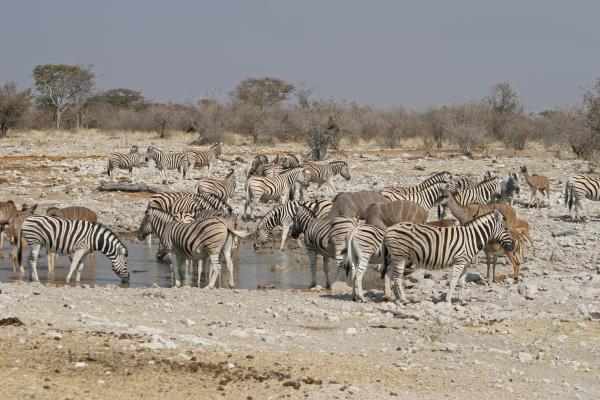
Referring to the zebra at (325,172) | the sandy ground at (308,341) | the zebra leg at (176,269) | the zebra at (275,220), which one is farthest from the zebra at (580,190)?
the zebra leg at (176,269)

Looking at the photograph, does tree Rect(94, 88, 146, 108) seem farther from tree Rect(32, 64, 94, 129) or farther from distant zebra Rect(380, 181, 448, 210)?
distant zebra Rect(380, 181, 448, 210)

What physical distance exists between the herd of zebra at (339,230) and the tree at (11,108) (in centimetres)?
3038

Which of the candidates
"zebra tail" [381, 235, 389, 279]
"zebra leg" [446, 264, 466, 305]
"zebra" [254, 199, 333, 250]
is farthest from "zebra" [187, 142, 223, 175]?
"zebra leg" [446, 264, 466, 305]

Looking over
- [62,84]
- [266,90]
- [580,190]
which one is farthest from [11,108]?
[580,190]

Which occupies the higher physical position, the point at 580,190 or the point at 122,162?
the point at 122,162

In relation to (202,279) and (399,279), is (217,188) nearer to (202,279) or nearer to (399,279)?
(202,279)

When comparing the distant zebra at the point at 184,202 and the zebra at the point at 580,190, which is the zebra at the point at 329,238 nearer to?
the distant zebra at the point at 184,202

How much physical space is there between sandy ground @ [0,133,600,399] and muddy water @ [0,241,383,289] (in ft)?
7.32

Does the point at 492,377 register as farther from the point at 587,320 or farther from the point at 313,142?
the point at 313,142

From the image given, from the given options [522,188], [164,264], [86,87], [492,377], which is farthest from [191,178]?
[86,87]

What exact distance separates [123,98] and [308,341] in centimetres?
6982

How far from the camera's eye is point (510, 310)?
12125mm

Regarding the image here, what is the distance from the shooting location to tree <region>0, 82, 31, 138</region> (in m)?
50.4

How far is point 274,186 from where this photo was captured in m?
23.7
